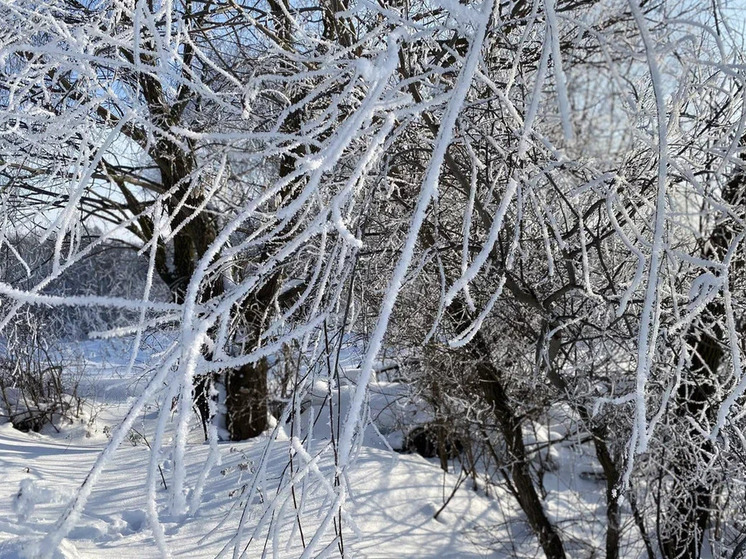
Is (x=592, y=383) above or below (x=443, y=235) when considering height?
below

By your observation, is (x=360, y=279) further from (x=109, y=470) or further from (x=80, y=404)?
(x=80, y=404)

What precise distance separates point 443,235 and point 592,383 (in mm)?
1304

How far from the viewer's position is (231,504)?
4258mm

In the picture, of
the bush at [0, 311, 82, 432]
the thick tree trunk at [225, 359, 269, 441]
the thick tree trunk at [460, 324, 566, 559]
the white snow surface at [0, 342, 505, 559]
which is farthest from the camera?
the bush at [0, 311, 82, 432]

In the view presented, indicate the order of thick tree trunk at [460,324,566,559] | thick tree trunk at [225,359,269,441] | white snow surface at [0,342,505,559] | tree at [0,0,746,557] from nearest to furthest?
tree at [0,0,746,557], white snow surface at [0,342,505,559], thick tree trunk at [460,324,566,559], thick tree trunk at [225,359,269,441]

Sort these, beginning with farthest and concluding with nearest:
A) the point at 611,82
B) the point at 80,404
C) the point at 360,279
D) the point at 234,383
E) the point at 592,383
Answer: the point at 80,404
the point at 234,383
the point at 592,383
the point at 360,279
the point at 611,82

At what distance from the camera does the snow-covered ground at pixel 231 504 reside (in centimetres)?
378

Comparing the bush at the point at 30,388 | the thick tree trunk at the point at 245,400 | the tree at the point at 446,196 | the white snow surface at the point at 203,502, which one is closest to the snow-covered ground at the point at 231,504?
the white snow surface at the point at 203,502

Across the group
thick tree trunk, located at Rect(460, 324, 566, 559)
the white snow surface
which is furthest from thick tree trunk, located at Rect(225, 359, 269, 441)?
thick tree trunk, located at Rect(460, 324, 566, 559)

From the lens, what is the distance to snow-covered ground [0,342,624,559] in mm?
3781

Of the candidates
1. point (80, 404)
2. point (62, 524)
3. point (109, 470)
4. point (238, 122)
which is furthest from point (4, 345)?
point (62, 524)

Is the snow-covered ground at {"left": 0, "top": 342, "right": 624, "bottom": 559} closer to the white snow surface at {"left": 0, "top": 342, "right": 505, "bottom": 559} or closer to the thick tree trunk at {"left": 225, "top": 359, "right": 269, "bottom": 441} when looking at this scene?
the white snow surface at {"left": 0, "top": 342, "right": 505, "bottom": 559}

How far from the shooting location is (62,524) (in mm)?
810

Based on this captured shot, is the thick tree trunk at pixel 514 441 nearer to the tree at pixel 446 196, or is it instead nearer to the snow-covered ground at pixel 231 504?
the tree at pixel 446 196
